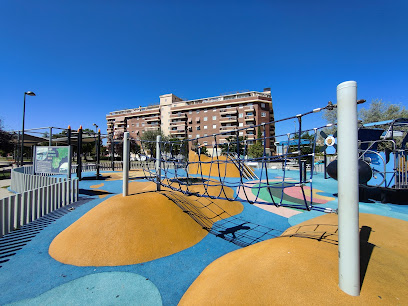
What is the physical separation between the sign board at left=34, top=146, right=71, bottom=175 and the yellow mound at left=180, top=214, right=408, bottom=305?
31.2 ft

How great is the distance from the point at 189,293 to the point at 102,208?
3.48 m

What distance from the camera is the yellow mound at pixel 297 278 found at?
86.0 inches

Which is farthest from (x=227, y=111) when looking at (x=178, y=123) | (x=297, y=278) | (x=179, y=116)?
(x=297, y=278)

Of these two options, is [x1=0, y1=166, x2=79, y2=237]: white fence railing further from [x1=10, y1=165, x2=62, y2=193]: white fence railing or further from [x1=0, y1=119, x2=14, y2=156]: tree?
[x1=0, y1=119, x2=14, y2=156]: tree

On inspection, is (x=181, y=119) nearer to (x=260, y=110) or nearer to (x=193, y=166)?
(x=260, y=110)

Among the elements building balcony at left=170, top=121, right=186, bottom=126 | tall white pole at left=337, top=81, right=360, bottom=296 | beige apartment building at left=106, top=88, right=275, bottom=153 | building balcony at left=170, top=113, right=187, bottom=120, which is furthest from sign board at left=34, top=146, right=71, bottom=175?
building balcony at left=170, top=113, right=187, bottom=120

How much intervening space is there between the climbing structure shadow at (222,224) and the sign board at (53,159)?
6.59 metres

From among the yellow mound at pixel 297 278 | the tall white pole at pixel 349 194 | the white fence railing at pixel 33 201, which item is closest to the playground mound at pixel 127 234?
the yellow mound at pixel 297 278

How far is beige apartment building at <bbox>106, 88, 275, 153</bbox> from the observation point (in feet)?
203

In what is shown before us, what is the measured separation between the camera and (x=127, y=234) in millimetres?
4621

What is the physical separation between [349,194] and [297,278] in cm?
137

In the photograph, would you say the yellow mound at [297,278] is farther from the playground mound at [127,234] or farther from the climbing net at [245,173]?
the playground mound at [127,234]

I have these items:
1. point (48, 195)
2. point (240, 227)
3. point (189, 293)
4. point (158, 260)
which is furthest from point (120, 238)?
point (48, 195)

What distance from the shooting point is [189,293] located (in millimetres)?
3203
